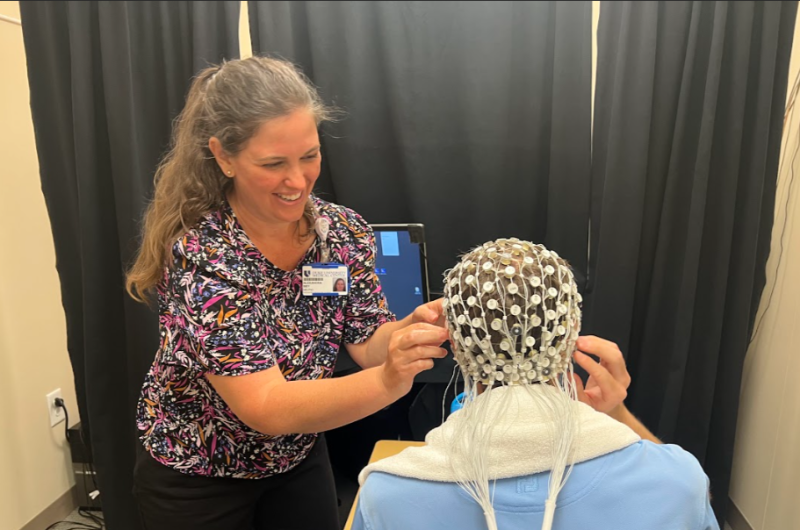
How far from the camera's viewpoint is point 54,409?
2326mm

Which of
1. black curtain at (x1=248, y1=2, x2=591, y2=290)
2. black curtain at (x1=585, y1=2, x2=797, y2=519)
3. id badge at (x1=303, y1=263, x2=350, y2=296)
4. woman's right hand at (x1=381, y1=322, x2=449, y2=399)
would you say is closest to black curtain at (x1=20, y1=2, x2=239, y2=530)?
black curtain at (x1=248, y1=2, x2=591, y2=290)

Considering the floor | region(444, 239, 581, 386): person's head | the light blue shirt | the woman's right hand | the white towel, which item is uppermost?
region(444, 239, 581, 386): person's head

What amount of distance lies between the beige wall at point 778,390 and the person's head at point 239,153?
5.43 feet

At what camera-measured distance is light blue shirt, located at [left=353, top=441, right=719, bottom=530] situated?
765 millimetres

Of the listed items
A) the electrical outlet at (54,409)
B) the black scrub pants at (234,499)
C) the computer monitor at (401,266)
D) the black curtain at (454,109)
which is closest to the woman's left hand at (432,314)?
the black scrub pants at (234,499)

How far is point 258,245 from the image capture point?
1209 millimetres

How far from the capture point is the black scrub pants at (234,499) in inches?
50.4

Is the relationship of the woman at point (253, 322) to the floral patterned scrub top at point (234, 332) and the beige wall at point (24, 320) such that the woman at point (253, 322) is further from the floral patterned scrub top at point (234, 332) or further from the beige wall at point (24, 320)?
the beige wall at point (24, 320)

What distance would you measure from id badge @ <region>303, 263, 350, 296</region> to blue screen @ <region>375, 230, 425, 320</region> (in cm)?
64

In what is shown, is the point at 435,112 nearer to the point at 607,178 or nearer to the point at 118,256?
the point at 607,178

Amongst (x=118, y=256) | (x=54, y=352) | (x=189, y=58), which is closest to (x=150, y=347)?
(x=118, y=256)

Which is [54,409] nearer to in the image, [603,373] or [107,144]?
[107,144]

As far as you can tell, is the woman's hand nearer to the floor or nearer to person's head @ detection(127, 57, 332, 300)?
person's head @ detection(127, 57, 332, 300)

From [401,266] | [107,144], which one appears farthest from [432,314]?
[107,144]
